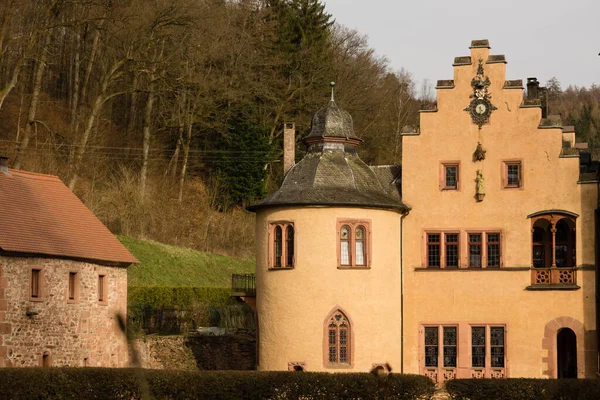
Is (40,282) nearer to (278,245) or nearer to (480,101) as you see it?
(278,245)

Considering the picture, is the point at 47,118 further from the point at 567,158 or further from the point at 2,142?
the point at 567,158

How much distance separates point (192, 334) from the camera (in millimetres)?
38750

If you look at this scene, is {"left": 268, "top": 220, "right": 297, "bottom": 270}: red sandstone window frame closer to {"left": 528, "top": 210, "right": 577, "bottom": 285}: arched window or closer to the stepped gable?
the stepped gable

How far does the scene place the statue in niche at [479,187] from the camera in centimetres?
3266

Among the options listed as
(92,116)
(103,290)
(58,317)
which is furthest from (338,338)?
(92,116)

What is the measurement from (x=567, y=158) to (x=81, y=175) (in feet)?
81.8

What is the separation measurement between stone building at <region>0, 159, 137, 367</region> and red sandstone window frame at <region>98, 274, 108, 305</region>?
0.11 ft

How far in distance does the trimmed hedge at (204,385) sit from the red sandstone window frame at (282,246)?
5.97m

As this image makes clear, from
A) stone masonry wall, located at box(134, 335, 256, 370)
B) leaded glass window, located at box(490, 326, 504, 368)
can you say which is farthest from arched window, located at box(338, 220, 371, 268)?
stone masonry wall, located at box(134, 335, 256, 370)

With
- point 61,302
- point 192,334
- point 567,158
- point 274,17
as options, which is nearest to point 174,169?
point 274,17

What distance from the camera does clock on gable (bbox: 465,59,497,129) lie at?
108 ft

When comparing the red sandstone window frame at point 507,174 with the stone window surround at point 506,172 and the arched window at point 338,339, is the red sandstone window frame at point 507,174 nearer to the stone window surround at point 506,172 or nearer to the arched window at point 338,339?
the stone window surround at point 506,172

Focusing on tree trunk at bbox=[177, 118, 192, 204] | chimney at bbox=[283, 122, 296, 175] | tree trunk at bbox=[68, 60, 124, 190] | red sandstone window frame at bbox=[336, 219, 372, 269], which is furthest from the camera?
tree trunk at bbox=[177, 118, 192, 204]

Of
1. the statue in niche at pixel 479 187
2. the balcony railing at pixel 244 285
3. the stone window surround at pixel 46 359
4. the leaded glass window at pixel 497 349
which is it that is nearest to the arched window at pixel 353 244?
the statue in niche at pixel 479 187
